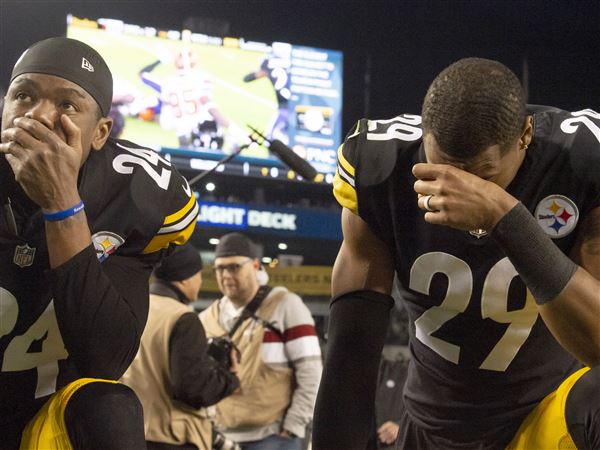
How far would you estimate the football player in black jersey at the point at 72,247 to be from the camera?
198 cm

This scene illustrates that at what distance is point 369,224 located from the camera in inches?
87.3

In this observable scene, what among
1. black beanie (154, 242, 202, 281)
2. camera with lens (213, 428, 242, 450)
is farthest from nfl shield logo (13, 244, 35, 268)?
camera with lens (213, 428, 242, 450)

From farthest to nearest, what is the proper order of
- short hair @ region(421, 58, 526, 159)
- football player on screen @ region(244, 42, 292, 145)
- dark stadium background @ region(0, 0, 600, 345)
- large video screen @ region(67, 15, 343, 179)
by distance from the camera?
1. dark stadium background @ region(0, 0, 600, 345)
2. football player on screen @ region(244, 42, 292, 145)
3. large video screen @ region(67, 15, 343, 179)
4. short hair @ region(421, 58, 526, 159)

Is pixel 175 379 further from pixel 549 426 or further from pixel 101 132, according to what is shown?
pixel 549 426

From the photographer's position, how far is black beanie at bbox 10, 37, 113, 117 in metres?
2.13

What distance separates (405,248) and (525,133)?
16.6 inches

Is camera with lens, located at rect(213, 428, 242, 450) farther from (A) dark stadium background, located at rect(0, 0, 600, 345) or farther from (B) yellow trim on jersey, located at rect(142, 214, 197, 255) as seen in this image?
(A) dark stadium background, located at rect(0, 0, 600, 345)

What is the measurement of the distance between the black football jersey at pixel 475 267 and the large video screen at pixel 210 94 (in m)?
11.4

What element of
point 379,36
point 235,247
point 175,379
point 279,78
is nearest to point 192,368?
point 175,379

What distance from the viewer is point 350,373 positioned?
88.2 inches

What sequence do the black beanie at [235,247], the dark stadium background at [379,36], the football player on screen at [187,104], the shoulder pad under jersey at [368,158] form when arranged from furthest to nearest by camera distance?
1. the dark stadium background at [379,36]
2. the football player on screen at [187,104]
3. the black beanie at [235,247]
4. the shoulder pad under jersey at [368,158]

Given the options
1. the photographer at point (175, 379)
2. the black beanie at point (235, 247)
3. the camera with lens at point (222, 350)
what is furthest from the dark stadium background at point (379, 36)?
the photographer at point (175, 379)

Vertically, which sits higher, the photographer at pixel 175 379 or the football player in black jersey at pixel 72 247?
the football player in black jersey at pixel 72 247

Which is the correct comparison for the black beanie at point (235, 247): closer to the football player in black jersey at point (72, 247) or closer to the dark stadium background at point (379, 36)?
the football player in black jersey at point (72, 247)
